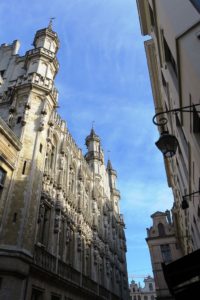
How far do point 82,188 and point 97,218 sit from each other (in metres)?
4.68

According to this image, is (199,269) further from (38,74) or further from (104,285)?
(104,285)

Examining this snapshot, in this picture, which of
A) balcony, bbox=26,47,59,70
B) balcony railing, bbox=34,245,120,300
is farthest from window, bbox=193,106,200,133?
balcony, bbox=26,47,59,70

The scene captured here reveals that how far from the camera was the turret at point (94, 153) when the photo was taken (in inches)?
1524

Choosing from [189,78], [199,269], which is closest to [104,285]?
[199,269]

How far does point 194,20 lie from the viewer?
7.98 m

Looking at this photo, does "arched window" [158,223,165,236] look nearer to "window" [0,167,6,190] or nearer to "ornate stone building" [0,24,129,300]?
"ornate stone building" [0,24,129,300]

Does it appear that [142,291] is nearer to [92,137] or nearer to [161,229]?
[161,229]

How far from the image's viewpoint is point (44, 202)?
18.7 metres

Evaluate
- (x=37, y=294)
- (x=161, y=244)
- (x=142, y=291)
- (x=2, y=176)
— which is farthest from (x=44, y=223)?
(x=142, y=291)

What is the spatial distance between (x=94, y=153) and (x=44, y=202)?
2218cm

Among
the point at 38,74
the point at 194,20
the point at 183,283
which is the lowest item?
the point at 183,283

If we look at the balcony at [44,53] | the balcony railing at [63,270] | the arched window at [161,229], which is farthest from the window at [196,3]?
the arched window at [161,229]

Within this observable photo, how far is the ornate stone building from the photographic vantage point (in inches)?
582

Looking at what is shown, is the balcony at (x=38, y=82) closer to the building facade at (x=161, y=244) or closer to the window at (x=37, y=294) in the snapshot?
the window at (x=37, y=294)
